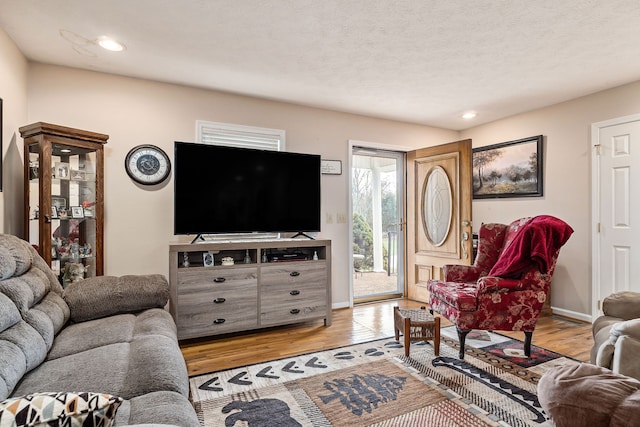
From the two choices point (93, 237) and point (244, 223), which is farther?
point (244, 223)

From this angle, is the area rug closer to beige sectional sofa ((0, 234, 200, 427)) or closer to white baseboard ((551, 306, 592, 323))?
beige sectional sofa ((0, 234, 200, 427))

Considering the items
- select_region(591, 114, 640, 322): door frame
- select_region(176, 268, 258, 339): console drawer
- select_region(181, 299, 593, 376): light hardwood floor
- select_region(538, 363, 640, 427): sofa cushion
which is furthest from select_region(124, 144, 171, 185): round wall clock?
select_region(591, 114, 640, 322): door frame

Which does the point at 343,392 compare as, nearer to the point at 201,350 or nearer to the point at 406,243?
the point at 201,350

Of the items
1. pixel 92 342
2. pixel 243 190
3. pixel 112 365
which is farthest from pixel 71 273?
pixel 112 365

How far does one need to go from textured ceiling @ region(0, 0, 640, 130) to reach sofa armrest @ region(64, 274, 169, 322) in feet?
5.65

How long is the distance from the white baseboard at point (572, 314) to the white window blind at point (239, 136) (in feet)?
11.8

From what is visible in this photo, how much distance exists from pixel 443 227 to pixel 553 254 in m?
1.55

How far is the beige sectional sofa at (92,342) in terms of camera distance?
116 cm

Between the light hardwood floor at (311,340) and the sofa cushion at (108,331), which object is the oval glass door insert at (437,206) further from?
the sofa cushion at (108,331)

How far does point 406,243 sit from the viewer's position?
459 cm

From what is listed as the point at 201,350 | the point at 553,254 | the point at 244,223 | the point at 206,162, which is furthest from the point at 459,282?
the point at 206,162

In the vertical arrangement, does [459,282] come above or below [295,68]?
below

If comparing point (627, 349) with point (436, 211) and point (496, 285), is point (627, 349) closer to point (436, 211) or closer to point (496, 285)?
point (496, 285)

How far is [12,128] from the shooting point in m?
2.44
